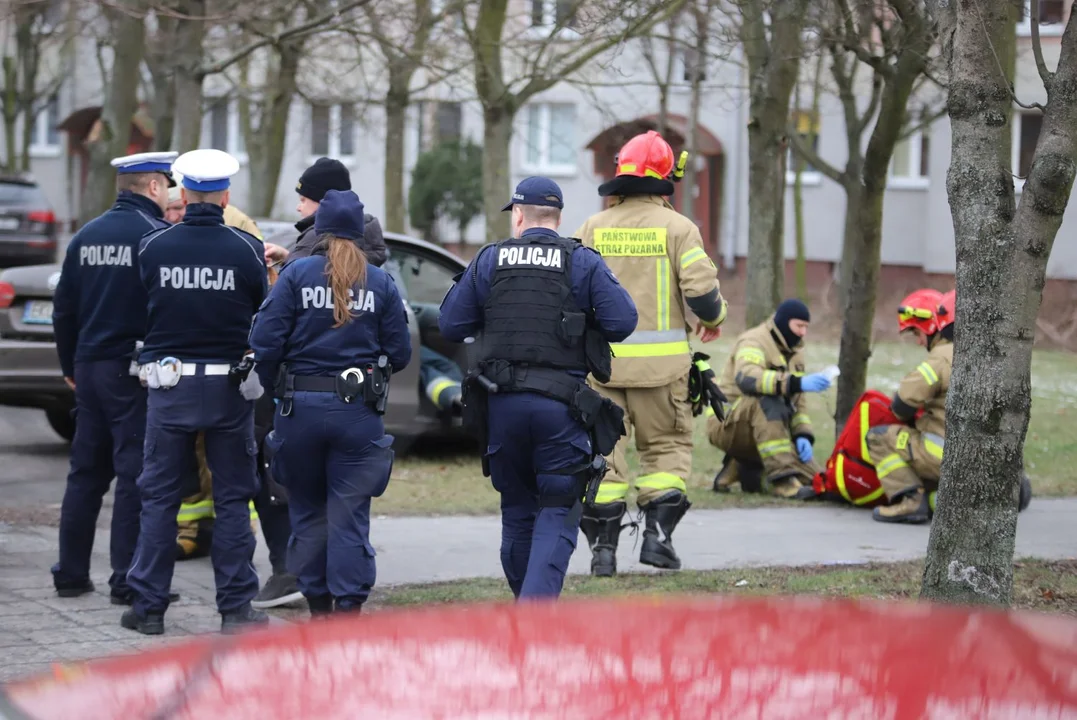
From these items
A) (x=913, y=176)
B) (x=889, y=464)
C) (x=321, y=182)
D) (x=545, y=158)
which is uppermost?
(x=545, y=158)

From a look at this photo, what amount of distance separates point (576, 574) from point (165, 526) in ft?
7.02

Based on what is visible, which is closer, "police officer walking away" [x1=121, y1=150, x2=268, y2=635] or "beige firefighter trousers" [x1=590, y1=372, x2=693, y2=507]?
"police officer walking away" [x1=121, y1=150, x2=268, y2=635]

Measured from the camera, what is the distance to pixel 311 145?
41.8 meters

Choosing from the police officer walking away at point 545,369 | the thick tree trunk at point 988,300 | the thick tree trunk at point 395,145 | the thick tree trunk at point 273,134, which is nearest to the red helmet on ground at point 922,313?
the thick tree trunk at point 988,300

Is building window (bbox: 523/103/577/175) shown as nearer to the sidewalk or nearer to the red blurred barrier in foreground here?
the sidewalk

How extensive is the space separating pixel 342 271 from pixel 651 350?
1925mm

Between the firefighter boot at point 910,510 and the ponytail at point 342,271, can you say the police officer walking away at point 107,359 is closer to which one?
the ponytail at point 342,271

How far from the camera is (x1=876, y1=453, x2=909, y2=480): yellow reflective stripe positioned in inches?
354

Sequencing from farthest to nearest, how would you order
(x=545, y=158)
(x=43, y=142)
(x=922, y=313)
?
1. (x=43, y=142)
2. (x=545, y=158)
3. (x=922, y=313)

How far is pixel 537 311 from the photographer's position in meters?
5.64

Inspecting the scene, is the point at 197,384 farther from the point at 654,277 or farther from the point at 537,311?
the point at 654,277

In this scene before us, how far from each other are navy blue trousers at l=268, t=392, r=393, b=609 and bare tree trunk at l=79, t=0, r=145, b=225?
9.97 m

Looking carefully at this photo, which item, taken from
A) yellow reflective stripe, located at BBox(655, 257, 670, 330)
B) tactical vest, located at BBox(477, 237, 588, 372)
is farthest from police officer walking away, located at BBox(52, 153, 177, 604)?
yellow reflective stripe, located at BBox(655, 257, 670, 330)

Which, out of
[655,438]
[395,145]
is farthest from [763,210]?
[395,145]
